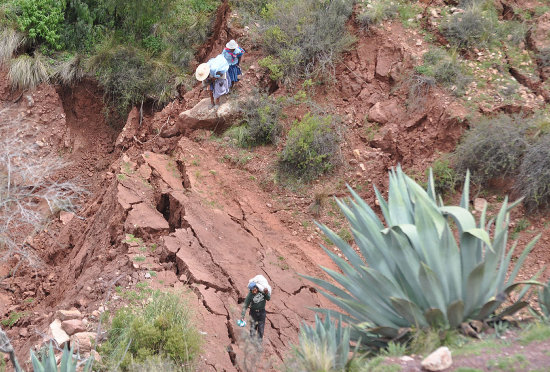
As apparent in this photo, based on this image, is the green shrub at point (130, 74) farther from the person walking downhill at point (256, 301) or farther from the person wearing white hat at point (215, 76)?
the person walking downhill at point (256, 301)

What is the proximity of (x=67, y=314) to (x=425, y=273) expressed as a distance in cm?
416

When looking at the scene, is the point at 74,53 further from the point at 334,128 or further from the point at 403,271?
the point at 403,271

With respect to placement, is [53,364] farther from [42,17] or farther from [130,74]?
Result: [42,17]

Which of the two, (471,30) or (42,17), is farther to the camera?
(42,17)

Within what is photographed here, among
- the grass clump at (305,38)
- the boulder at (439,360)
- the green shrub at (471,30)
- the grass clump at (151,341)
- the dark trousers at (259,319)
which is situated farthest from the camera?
the grass clump at (305,38)

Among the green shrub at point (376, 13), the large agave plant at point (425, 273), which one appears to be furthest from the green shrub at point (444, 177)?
the large agave plant at point (425, 273)

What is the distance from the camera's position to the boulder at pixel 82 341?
624cm

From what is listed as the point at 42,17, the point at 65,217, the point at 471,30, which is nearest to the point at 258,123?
the point at 65,217

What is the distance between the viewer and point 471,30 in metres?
10.7

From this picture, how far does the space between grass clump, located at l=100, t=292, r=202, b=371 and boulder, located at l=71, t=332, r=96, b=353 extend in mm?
158

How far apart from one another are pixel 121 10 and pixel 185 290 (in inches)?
304

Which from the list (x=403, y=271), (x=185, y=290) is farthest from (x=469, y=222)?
(x=185, y=290)

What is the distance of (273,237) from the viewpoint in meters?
9.24

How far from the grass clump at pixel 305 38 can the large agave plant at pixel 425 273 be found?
259 inches
